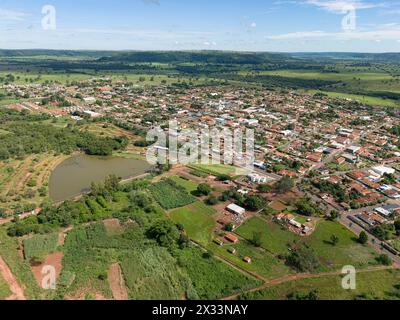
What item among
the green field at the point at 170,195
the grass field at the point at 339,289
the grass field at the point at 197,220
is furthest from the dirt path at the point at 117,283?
the green field at the point at 170,195

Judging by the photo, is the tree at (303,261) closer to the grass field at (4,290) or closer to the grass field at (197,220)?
the grass field at (197,220)

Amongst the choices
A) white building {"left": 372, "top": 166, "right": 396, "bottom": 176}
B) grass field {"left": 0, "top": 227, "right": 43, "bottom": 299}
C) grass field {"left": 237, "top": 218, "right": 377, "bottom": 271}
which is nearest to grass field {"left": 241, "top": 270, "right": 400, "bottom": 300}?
grass field {"left": 237, "top": 218, "right": 377, "bottom": 271}

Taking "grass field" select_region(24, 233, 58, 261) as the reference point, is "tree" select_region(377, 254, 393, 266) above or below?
below

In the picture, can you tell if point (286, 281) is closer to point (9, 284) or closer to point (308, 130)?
point (9, 284)
